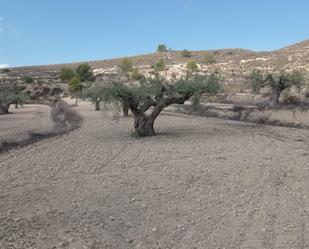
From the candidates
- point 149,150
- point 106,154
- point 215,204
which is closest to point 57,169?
point 106,154

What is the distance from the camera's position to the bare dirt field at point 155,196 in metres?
8.93

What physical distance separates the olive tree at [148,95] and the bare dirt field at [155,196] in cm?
293

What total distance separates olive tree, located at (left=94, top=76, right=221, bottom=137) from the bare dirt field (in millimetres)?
2931

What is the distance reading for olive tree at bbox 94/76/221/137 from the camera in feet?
78.2

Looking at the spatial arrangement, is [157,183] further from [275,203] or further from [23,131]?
[23,131]

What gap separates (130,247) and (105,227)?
1.13 meters

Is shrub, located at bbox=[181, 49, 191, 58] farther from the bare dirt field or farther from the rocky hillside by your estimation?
the bare dirt field

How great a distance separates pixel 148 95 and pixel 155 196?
40.7 feet

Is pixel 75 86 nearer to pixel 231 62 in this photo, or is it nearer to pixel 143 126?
pixel 231 62

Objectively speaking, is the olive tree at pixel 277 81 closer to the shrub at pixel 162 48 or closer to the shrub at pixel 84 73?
A: the shrub at pixel 84 73

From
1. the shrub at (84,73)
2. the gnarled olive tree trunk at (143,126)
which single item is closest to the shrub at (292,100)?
the gnarled olive tree trunk at (143,126)

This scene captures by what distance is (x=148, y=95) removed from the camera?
24.0 meters

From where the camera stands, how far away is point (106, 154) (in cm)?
1845

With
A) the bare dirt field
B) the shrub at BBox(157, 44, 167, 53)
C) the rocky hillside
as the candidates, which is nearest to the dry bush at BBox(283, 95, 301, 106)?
the rocky hillside
